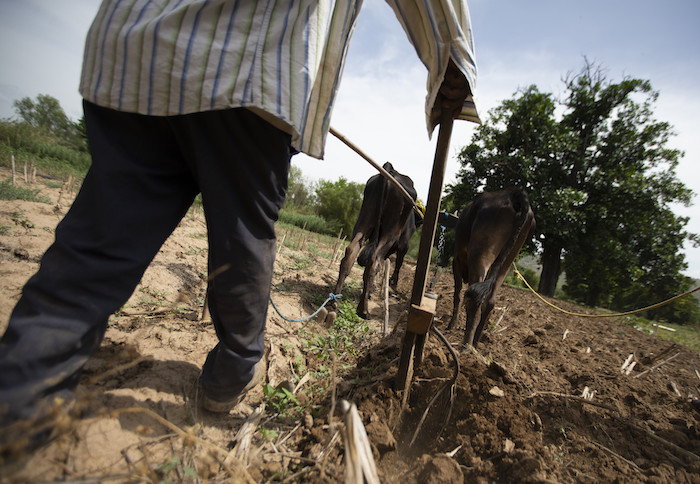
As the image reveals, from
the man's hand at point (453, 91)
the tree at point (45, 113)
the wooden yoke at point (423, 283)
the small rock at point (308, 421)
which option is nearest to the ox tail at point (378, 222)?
the wooden yoke at point (423, 283)

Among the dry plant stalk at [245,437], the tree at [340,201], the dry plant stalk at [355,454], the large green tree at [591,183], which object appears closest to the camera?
the dry plant stalk at [355,454]

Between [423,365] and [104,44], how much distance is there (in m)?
2.19

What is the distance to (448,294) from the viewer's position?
20.8 feet

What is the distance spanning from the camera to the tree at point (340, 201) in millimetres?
30969

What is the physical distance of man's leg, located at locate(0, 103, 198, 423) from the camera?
2.86 feet

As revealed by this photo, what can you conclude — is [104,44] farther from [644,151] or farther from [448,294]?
[644,151]

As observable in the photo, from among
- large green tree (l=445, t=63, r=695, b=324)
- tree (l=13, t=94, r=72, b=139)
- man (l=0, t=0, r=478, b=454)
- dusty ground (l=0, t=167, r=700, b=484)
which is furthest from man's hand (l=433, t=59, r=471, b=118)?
tree (l=13, t=94, r=72, b=139)

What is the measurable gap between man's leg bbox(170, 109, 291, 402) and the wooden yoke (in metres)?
0.84

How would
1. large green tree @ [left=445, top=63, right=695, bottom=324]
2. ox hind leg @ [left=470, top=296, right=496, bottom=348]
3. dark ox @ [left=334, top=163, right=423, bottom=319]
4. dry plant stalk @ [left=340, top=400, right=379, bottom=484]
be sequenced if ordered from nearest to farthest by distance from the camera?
1. dry plant stalk @ [left=340, top=400, right=379, bottom=484]
2. ox hind leg @ [left=470, top=296, right=496, bottom=348]
3. dark ox @ [left=334, top=163, right=423, bottom=319]
4. large green tree @ [left=445, top=63, right=695, bottom=324]

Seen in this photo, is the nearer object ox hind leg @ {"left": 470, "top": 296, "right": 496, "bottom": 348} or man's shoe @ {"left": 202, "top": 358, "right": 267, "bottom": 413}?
man's shoe @ {"left": 202, "top": 358, "right": 267, "bottom": 413}

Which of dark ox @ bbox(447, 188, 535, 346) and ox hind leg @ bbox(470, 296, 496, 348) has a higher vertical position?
dark ox @ bbox(447, 188, 535, 346)

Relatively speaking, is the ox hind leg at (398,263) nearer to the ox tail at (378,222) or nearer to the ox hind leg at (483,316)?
the ox tail at (378,222)

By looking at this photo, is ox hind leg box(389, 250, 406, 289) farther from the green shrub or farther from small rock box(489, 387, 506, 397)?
the green shrub

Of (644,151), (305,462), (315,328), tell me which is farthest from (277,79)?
(644,151)
